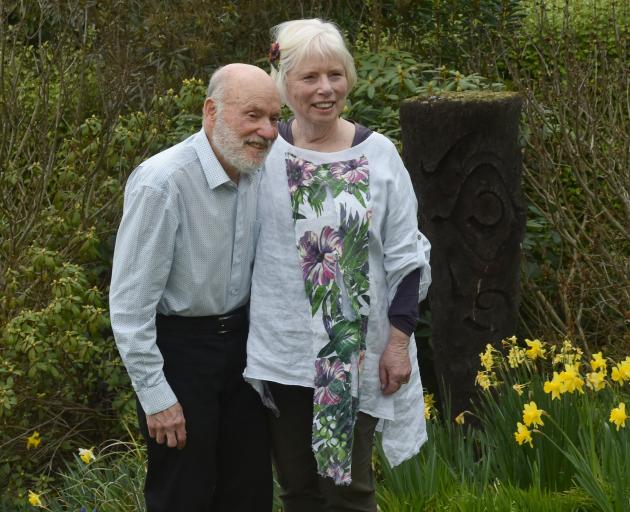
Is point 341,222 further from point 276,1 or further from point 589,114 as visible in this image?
point 276,1

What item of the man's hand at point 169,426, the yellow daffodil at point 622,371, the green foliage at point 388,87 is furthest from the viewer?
the green foliage at point 388,87

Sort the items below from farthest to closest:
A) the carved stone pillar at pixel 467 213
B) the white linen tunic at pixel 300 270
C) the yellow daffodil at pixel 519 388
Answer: the carved stone pillar at pixel 467 213 < the yellow daffodil at pixel 519 388 < the white linen tunic at pixel 300 270

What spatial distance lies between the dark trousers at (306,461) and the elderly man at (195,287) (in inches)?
3.5

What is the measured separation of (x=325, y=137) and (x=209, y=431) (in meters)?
0.92

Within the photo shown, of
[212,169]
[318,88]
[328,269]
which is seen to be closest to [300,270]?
[328,269]

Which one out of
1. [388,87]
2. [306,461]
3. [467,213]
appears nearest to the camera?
[306,461]

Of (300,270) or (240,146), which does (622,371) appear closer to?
(300,270)

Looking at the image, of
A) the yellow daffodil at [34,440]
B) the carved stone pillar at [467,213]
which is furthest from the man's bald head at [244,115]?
the yellow daffodil at [34,440]

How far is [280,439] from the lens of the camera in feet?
11.4

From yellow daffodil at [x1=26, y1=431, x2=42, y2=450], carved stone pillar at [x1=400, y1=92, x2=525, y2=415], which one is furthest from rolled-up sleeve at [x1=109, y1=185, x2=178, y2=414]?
yellow daffodil at [x1=26, y1=431, x2=42, y2=450]

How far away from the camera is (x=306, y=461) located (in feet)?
11.4

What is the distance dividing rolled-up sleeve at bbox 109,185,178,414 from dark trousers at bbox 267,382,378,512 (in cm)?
40

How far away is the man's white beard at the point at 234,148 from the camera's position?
→ 316cm

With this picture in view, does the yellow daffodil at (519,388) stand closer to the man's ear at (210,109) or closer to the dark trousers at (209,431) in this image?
the dark trousers at (209,431)
